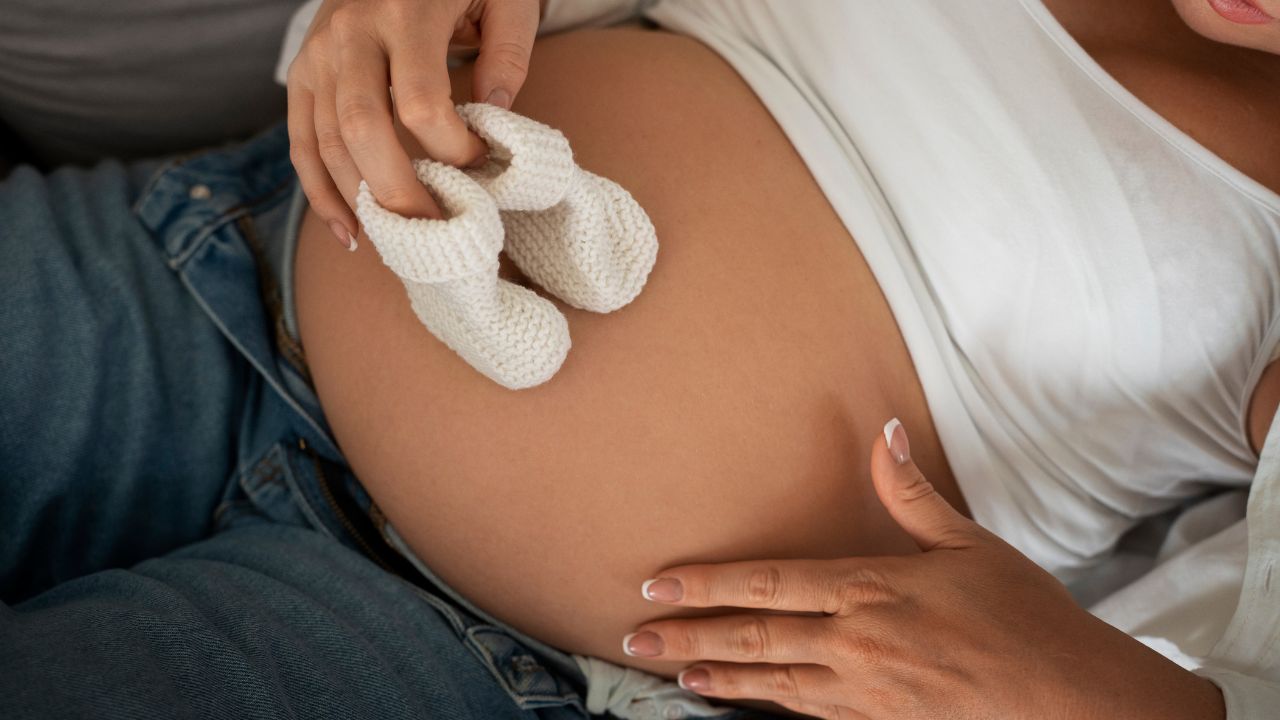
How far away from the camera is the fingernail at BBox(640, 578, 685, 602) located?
2.31 feet

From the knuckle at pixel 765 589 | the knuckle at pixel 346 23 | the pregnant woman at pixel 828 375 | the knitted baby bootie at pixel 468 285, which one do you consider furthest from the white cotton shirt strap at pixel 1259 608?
the knuckle at pixel 346 23

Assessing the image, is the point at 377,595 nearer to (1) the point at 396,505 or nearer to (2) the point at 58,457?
(1) the point at 396,505

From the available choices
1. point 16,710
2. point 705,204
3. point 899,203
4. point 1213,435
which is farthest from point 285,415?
point 1213,435

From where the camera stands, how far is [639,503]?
0.72 meters

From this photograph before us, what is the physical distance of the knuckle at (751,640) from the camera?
71cm

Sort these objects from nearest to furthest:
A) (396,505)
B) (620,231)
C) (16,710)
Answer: (16,710)
(620,231)
(396,505)

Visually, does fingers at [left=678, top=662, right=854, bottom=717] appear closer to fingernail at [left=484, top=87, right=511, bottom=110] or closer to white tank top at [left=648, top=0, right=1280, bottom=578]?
white tank top at [left=648, top=0, right=1280, bottom=578]

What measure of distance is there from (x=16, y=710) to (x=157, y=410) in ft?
1.04

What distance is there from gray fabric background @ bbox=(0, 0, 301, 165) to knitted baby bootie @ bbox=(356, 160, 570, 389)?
60 cm

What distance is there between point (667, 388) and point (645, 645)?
22 centimetres

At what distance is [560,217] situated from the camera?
2.15ft

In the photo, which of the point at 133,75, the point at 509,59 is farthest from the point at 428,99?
the point at 133,75

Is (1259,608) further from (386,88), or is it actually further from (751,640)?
(386,88)

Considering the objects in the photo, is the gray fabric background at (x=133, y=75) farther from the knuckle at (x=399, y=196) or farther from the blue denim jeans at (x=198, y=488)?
the knuckle at (x=399, y=196)
